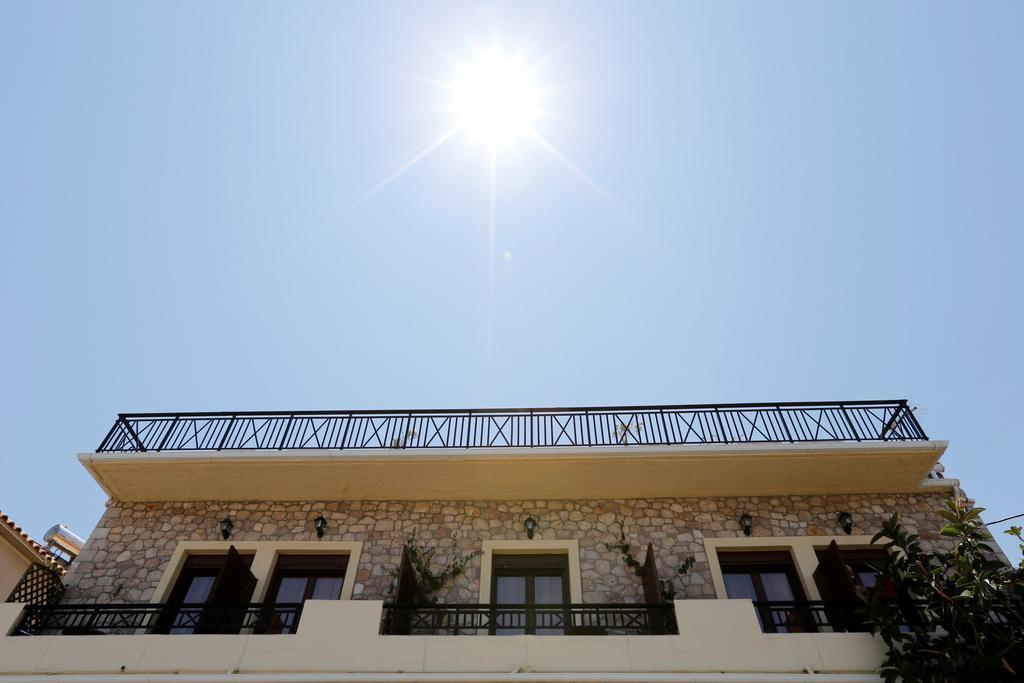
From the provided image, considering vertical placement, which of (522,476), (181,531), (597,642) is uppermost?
(522,476)

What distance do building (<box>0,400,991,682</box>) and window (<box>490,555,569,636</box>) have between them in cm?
3

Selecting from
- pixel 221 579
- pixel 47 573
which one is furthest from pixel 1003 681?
pixel 47 573

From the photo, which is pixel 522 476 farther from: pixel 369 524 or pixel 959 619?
pixel 959 619

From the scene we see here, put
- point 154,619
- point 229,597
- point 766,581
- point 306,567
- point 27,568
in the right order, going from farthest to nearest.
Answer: point 27,568, point 306,567, point 766,581, point 154,619, point 229,597

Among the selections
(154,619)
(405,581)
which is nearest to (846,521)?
(405,581)

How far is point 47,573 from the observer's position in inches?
340

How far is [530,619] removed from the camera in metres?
8.04

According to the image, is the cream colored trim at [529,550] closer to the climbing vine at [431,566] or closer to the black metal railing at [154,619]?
the climbing vine at [431,566]

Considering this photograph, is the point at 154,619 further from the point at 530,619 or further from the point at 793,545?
the point at 793,545

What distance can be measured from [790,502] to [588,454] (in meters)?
3.00

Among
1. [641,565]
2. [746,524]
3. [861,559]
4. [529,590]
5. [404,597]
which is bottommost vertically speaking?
[404,597]

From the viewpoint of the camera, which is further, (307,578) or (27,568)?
(27,568)

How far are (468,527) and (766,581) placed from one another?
13.2 feet

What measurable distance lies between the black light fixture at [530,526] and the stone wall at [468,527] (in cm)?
9
